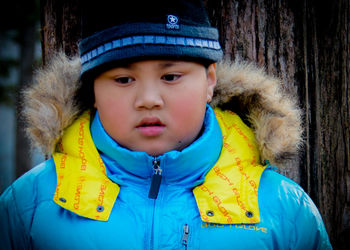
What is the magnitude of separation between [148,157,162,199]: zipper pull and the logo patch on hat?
0.75 m

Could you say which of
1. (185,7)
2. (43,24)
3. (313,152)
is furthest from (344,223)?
(43,24)

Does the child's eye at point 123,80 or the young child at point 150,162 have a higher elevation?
the child's eye at point 123,80

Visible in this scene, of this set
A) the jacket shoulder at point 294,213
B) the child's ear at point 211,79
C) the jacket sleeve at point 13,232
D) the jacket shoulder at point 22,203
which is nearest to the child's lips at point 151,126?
the child's ear at point 211,79

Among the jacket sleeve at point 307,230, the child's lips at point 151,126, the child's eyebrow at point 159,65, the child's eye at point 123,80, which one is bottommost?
the jacket sleeve at point 307,230

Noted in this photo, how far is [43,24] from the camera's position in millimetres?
2674

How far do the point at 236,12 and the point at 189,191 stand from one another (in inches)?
54.6

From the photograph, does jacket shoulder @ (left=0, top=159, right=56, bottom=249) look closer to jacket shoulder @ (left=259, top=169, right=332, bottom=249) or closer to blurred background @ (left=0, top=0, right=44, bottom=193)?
jacket shoulder @ (left=259, top=169, right=332, bottom=249)

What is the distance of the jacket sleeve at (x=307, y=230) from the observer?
1952 millimetres

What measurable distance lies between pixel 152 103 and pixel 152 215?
0.61 m

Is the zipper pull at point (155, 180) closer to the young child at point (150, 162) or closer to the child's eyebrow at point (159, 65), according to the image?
the young child at point (150, 162)

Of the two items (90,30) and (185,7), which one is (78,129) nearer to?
(90,30)

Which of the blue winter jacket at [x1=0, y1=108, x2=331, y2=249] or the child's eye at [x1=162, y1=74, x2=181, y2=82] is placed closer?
the blue winter jacket at [x1=0, y1=108, x2=331, y2=249]

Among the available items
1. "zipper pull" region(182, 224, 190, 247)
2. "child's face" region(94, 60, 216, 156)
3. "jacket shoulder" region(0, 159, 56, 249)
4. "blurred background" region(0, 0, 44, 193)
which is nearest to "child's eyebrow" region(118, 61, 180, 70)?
"child's face" region(94, 60, 216, 156)

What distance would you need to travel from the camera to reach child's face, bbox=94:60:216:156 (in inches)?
75.5
